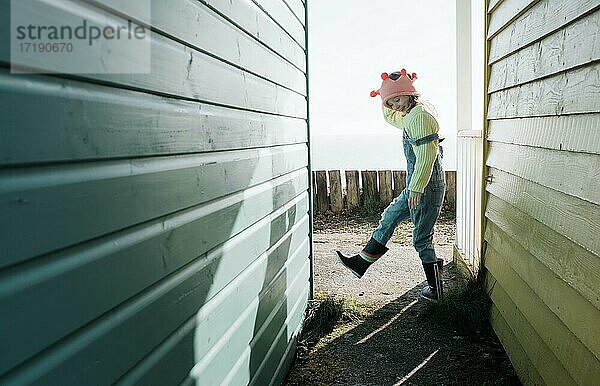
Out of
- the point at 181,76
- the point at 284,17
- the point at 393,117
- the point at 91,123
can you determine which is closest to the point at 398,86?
the point at 393,117

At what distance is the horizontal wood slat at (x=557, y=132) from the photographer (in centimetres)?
221

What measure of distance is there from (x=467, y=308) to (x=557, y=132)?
7.01ft

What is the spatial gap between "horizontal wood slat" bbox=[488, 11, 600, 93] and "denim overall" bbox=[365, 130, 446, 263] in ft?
3.74

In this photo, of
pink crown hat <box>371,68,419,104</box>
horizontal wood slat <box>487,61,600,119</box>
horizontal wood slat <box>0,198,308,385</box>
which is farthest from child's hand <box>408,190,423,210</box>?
horizontal wood slat <box>0,198,308,385</box>

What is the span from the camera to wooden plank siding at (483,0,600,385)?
2238 mm

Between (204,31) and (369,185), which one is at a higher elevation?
(204,31)

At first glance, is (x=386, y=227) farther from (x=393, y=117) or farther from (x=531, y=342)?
(x=531, y=342)

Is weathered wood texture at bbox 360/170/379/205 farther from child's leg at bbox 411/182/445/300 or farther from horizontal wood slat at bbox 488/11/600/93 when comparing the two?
horizontal wood slat at bbox 488/11/600/93

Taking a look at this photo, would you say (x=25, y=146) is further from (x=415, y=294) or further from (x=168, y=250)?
(x=415, y=294)

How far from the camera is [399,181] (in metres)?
8.98

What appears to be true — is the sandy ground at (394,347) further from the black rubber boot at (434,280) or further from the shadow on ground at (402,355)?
the black rubber boot at (434,280)

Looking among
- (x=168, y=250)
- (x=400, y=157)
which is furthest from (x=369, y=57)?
(x=168, y=250)

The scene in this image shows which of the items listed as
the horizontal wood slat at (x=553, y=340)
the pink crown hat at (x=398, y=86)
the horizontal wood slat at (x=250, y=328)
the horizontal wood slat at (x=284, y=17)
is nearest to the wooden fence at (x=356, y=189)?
the pink crown hat at (x=398, y=86)

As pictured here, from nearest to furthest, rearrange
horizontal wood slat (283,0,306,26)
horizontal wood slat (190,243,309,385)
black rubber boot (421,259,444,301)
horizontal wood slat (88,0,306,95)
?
horizontal wood slat (88,0,306,95) → horizontal wood slat (190,243,309,385) → horizontal wood slat (283,0,306,26) → black rubber boot (421,259,444,301)
